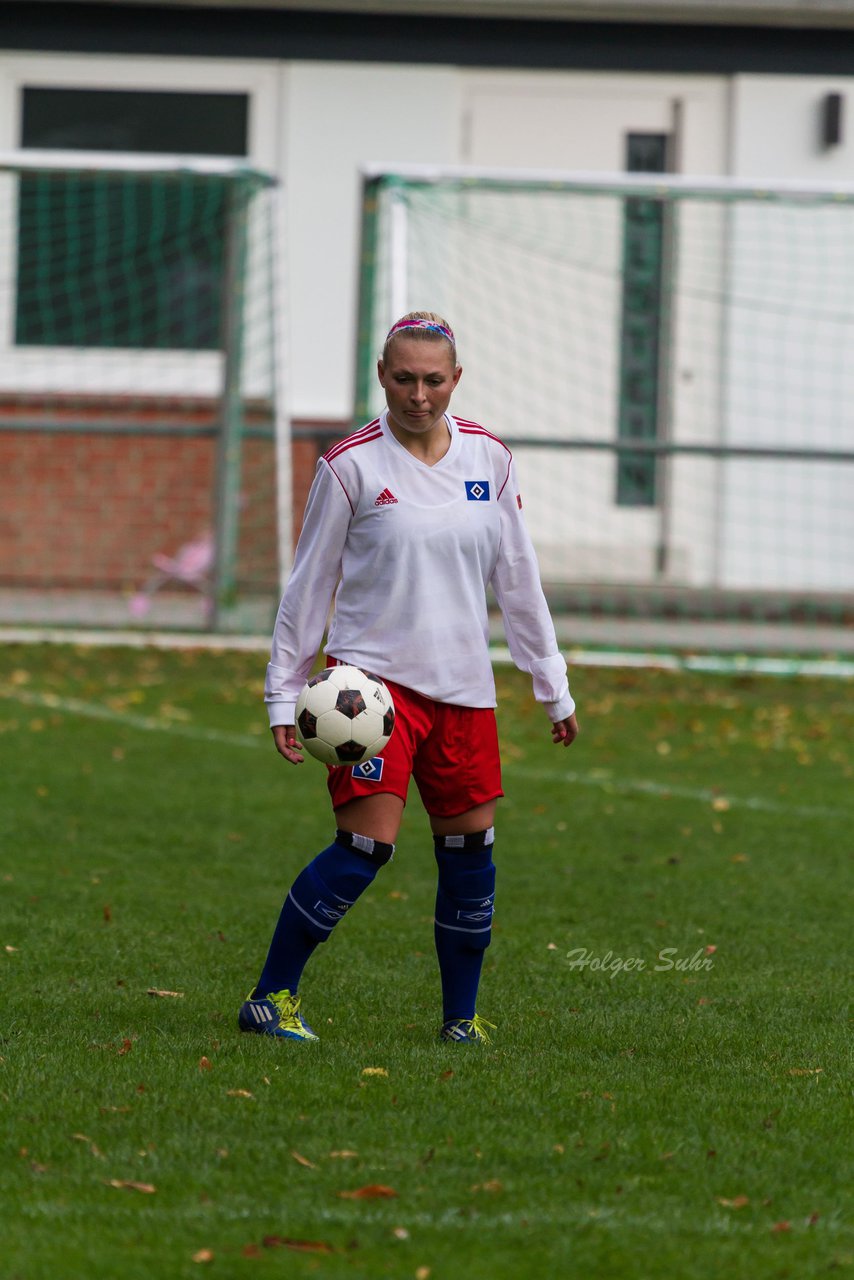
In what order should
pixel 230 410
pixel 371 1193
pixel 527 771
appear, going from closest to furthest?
pixel 371 1193 → pixel 527 771 → pixel 230 410

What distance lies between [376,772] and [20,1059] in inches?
38.5

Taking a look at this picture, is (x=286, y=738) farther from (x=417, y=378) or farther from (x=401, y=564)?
(x=417, y=378)

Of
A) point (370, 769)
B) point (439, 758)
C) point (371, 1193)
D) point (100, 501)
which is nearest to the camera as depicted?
point (371, 1193)

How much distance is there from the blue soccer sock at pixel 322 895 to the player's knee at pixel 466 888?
169 millimetres

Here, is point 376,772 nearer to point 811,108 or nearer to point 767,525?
point 767,525

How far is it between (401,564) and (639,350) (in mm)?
10083

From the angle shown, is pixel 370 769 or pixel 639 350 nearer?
pixel 370 769

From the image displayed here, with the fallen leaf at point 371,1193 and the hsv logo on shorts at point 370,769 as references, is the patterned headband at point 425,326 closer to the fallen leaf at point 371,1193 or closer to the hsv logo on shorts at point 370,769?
the hsv logo on shorts at point 370,769

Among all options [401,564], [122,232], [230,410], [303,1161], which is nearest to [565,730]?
[401,564]

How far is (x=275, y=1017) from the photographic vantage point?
4.18m

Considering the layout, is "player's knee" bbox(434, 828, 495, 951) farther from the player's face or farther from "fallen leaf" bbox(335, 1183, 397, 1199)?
"fallen leaf" bbox(335, 1183, 397, 1199)

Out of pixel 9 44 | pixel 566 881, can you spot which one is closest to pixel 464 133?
pixel 9 44

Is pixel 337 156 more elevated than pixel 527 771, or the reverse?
pixel 337 156

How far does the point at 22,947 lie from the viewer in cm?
502
